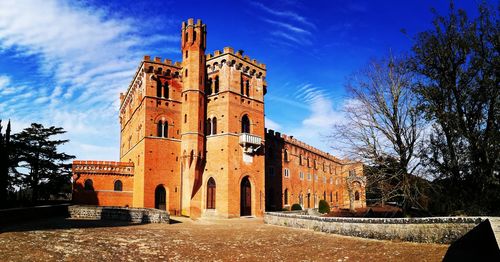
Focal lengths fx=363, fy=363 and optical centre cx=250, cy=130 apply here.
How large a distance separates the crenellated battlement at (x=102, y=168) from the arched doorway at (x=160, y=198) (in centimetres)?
467

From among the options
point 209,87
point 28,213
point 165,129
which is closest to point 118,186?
point 165,129

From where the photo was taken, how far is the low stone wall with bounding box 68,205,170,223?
22.7 m

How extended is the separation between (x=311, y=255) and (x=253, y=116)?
22.3m

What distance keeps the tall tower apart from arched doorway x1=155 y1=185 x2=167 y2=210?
1626 millimetres

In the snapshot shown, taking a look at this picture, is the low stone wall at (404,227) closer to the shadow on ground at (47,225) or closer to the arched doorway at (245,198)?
the shadow on ground at (47,225)

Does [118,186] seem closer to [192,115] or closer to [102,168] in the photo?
[102,168]

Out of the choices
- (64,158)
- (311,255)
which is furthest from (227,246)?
(64,158)

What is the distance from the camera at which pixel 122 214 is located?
2312 cm

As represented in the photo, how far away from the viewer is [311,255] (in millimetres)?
12859

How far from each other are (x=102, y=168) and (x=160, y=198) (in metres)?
6.88

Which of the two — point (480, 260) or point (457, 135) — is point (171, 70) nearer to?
point (457, 135)

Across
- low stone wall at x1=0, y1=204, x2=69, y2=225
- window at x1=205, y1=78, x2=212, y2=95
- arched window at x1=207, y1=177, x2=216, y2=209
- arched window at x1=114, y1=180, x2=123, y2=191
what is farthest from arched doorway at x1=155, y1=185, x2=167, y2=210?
window at x1=205, y1=78, x2=212, y2=95

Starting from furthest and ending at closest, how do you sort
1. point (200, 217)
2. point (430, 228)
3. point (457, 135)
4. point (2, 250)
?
point (200, 217)
point (457, 135)
point (430, 228)
point (2, 250)

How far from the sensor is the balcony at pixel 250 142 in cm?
3197
